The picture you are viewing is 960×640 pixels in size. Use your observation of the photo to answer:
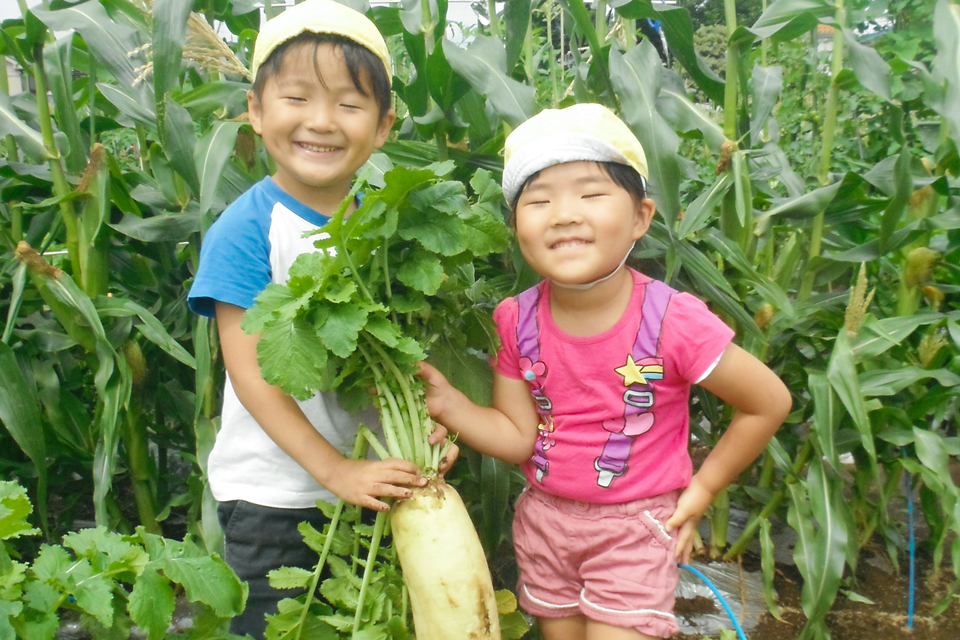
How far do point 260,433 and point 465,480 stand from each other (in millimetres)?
821

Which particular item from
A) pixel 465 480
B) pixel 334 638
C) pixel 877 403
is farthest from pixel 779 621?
pixel 334 638

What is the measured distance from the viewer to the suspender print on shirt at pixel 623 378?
1.34 m

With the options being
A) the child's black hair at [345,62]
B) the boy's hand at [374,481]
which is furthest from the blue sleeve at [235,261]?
the boy's hand at [374,481]

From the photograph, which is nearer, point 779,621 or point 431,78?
point 431,78

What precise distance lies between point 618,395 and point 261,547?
29.9 inches

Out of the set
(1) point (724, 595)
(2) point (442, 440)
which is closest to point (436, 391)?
(2) point (442, 440)

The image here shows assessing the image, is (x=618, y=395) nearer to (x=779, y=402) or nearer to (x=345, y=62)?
(x=779, y=402)

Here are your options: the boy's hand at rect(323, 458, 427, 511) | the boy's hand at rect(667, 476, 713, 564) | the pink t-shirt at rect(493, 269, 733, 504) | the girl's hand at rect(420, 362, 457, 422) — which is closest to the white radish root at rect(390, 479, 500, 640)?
the boy's hand at rect(323, 458, 427, 511)

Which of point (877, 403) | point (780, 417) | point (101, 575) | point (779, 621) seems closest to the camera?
point (101, 575)

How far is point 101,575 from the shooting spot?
3.11 feet

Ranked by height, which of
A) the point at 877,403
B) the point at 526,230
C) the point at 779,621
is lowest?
the point at 779,621

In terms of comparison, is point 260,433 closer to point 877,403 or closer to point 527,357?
point 527,357

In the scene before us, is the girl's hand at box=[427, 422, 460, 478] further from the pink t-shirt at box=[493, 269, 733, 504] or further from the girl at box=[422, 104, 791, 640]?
the pink t-shirt at box=[493, 269, 733, 504]

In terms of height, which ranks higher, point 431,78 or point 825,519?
point 431,78
